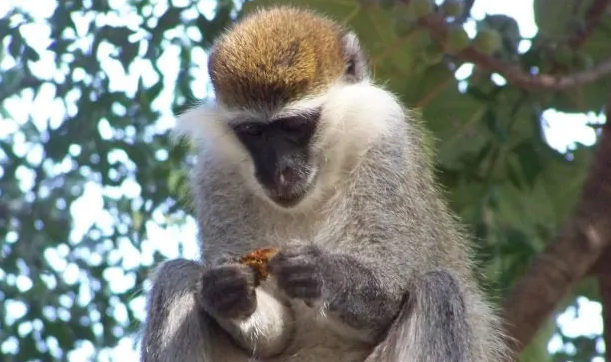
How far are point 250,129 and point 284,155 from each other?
227 mm

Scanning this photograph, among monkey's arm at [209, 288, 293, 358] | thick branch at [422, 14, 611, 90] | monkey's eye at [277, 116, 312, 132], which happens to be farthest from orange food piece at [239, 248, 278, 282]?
thick branch at [422, 14, 611, 90]

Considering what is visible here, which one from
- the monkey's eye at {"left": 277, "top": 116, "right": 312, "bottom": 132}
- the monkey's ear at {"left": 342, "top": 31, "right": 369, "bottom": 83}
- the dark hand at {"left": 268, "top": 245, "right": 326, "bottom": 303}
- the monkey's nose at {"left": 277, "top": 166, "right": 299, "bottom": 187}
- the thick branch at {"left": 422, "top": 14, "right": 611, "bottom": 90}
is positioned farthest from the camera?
the monkey's ear at {"left": 342, "top": 31, "right": 369, "bottom": 83}

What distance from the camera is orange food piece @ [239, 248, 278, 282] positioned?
348 centimetres

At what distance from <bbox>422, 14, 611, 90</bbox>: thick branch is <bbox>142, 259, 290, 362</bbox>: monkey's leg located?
1.26 m

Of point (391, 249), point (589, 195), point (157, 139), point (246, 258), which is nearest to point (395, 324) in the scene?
point (391, 249)

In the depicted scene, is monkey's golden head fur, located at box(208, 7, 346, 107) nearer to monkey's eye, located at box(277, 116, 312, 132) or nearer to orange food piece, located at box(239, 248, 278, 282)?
monkey's eye, located at box(277, 116, 312, 132)

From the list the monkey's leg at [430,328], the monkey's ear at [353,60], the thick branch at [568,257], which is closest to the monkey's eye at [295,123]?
the monkey's ear at [353,60]

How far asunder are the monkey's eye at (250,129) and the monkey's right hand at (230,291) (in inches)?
22.5

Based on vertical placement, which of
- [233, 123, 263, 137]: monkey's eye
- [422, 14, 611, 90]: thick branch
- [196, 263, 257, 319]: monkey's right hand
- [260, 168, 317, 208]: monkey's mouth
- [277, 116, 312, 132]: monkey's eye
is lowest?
[196, 263, 257, 319]: monkey's right hand

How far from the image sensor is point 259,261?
3.50 meters

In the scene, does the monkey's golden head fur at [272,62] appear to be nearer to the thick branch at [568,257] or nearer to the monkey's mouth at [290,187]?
the monkey's mouth at [290,187]

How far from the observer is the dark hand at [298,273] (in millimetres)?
3320

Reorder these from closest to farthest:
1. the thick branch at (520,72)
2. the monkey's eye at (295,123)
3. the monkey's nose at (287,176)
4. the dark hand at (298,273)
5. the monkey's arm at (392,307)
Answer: the dark hand at (298,273), the monkey's arm at (392,307), the monkey's nose at (287,176), the monkey's eye at (295,123), the thick branch at (520,72)

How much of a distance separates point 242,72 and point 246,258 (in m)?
0.72
